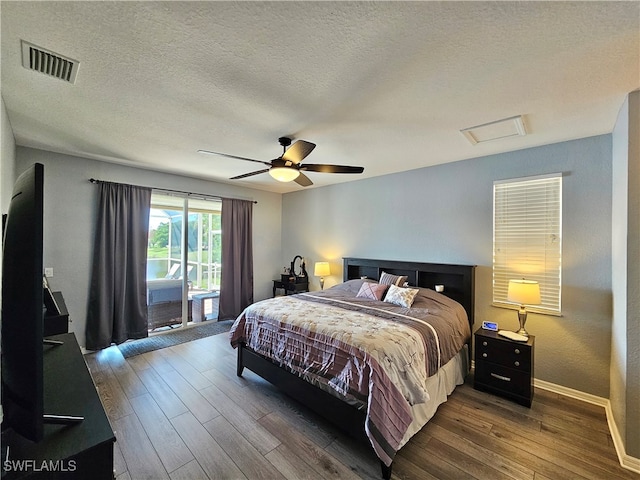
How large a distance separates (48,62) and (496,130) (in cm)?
349

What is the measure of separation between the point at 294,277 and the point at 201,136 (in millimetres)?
3287

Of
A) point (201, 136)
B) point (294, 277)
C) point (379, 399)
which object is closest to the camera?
point (379, 399)

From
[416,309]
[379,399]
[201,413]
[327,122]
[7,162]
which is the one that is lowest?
[201,413]

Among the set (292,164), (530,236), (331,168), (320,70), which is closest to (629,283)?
(530,236)

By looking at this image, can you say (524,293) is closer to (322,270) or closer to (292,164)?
(292,164)

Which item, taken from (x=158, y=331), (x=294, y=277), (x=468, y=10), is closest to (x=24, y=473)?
(x=468, y=10)

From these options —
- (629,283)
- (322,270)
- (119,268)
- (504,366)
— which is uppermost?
(629,283)

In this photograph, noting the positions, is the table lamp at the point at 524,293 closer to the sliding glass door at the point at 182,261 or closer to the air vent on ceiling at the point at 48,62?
the air vent on ceiling at the point at 48,62

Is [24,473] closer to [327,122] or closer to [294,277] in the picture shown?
[327,122]

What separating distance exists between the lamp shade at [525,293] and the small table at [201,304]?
4.57m

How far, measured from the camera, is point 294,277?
5.45 m

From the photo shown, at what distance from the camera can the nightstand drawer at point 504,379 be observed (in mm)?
2582

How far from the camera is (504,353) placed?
271 cm

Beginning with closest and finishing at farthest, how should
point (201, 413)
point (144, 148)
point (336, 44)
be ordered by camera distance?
point (336, 44), point (201, 413), point (144, 148)
